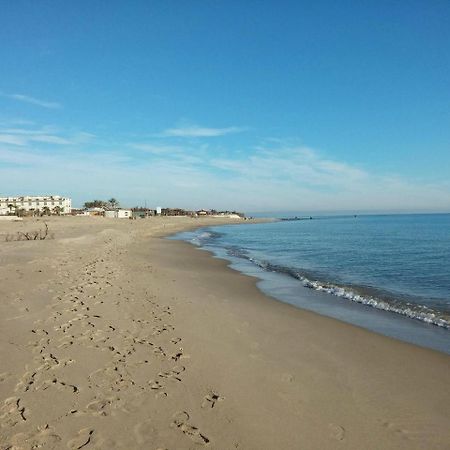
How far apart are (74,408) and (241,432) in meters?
2.24

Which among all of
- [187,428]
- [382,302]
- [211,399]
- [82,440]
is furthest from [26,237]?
[187,428]

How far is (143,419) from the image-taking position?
477cm

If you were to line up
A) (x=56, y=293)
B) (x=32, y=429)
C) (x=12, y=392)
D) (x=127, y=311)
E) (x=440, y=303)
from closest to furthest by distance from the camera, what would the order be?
(x=32, y=429)
(x=12, y=392)
(x=127, y=311)
(x=56, y=293)
(x=440, y=303)

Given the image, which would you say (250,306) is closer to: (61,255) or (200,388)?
(200,388)

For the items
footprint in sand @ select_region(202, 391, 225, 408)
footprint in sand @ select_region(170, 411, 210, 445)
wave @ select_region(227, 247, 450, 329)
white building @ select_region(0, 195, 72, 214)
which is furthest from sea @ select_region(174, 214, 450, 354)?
white building @ select_region(0, 195, 72, 214)

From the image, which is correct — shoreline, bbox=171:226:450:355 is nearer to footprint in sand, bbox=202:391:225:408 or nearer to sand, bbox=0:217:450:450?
sand, bbox=0:217:450:450

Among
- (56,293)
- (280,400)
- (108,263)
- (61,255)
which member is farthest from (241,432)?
(61,255)

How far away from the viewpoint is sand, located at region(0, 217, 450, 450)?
14.9 feet

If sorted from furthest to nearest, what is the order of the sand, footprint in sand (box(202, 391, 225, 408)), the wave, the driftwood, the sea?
the driftwood < the wave < the sea < footprint in sand (box(202, 391, 225, 408)) < the sand

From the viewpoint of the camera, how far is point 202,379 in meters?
6.04

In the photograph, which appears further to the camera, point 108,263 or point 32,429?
point 108,263

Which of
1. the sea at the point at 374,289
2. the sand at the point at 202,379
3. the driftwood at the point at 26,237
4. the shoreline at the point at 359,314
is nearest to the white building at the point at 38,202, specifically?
the driftwood at the point at 26,237

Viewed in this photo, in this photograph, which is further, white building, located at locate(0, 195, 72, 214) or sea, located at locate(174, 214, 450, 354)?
white building, located at locate(0, 195, 72, 214)

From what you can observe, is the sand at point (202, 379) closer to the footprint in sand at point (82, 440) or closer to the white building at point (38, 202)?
the footprint in sand at point (82, 440)
